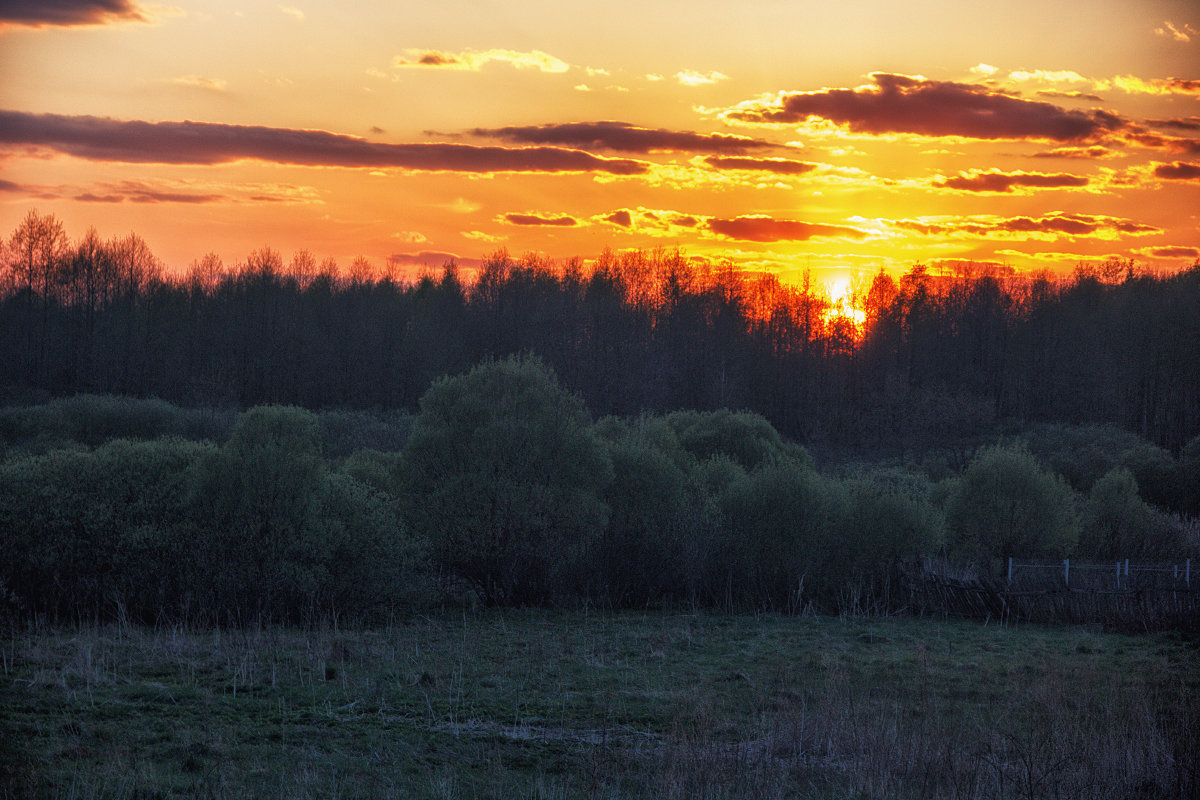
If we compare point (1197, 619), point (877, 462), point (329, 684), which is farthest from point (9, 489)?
point (877, 462)

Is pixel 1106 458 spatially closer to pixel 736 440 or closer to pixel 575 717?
pixel 736 440

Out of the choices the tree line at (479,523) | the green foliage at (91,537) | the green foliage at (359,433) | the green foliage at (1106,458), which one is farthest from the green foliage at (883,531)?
the green foliage at (359,433)

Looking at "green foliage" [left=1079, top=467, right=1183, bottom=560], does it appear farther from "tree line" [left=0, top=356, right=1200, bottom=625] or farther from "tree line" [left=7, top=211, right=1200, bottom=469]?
"tree line" [left=7, top=211, right=1200, bottom=469]

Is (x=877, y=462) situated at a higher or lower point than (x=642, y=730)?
lower

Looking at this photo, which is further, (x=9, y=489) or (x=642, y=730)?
(x=9, y=489)

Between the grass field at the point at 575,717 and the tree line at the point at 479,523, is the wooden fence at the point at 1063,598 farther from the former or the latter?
the grass field at the point at 575,717

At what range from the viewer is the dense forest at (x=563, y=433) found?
828 inches

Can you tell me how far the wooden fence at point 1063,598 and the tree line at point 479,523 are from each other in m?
1.11

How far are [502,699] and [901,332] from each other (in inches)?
2752

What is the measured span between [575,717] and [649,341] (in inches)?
2276

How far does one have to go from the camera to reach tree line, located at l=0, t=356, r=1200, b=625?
804 inches

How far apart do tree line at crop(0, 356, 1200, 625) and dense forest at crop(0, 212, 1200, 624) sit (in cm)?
8

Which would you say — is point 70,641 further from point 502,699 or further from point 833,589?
point 833,589

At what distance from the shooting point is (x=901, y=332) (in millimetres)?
77812
